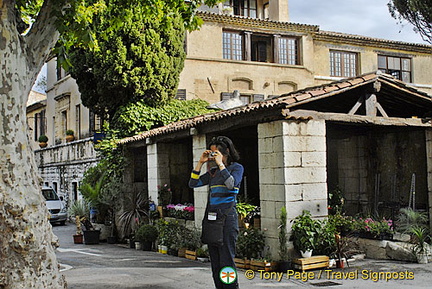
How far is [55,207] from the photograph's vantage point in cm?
2283

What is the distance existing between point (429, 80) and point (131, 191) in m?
17.3

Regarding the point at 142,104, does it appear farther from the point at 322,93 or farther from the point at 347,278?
the point at 347,278

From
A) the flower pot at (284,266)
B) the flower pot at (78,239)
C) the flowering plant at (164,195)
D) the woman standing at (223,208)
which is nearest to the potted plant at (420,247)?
the flower pot at (284,266)

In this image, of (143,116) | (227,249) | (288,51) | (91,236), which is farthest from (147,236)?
(288,51)

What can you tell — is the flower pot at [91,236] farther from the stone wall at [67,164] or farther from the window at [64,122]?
the window at [64,122]

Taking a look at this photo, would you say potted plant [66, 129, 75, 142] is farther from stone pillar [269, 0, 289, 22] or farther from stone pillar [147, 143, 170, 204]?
A: stone pillar [147, 143, 170, 204]

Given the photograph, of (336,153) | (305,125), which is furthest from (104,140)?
(305,125)

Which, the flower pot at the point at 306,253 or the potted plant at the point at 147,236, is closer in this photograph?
the flower pot at the point at 306,253

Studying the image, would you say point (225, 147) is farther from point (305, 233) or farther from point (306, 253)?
point (306, 253)

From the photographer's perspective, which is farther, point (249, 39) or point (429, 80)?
point (429, 80)

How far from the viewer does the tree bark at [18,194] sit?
19.5ft

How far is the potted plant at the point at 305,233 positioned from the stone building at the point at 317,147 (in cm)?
18

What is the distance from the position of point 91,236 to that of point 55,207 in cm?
767

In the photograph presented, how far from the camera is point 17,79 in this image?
624 centimetres
